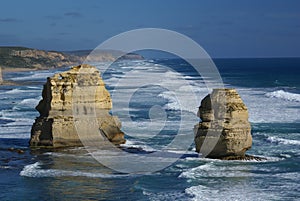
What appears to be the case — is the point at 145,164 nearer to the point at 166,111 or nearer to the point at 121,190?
the point at 121,190

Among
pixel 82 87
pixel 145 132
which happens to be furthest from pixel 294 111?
pixel 82 87

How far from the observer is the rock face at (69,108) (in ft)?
92.5

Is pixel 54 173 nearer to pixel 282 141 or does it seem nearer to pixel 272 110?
pixel 282 141

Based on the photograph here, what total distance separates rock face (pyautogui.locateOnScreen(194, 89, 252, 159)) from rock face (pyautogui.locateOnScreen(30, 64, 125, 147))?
6.25 meters

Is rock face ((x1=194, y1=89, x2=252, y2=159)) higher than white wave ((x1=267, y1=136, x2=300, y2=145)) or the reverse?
higher

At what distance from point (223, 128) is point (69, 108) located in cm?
876

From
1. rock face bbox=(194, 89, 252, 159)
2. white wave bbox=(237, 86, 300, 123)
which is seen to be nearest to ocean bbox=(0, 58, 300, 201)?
rock face bbox=(194, 89, 252, 159)

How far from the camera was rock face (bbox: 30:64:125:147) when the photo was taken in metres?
28.2

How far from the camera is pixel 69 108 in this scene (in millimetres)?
28781

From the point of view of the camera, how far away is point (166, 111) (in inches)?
1775

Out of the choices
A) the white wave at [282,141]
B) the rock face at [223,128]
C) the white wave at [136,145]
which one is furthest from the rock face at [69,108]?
the white wave at [282,141]

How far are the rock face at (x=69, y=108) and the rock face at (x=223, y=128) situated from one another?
6.25 metres

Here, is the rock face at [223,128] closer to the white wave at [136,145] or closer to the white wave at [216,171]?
the white wave at [216,171]

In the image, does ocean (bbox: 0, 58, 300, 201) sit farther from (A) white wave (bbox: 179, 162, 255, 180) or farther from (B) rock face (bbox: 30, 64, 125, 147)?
(B) rock face (bbox: 30, 64, 125, 147)
